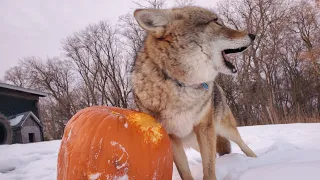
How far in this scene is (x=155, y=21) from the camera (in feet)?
8.74

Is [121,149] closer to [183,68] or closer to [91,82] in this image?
[183,68]

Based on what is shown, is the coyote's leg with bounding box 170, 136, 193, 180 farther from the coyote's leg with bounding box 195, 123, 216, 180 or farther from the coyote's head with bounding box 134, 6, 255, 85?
the coyote's head with bounding box 134, 6, 255, 85

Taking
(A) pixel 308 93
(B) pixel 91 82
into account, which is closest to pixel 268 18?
(A) pixel 308 93

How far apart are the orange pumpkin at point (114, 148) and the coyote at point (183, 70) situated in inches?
9.0

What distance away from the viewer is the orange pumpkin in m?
2.21

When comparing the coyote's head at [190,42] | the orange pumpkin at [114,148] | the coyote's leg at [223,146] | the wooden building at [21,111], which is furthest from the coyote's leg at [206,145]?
the wooden building at [21,111]

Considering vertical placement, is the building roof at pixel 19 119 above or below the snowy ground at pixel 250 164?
below

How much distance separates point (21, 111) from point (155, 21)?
841 inches

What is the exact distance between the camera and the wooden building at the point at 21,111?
19.3 meters

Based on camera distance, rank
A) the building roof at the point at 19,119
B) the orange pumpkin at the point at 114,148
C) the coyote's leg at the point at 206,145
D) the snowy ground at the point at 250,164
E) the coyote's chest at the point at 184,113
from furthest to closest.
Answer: the building roof at the point at 19,119 → the coyote's leg at the point at 206,145 → the coyote's chest at the point at 184,113 → the orange pumpkin at the point at 114,148 → the snowy ground at the point at 250,164

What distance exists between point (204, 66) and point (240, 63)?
83.9ft

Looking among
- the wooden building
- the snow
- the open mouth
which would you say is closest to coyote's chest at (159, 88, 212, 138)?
the open mouth

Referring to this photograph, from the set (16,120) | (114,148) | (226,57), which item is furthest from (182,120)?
→ (16,120)

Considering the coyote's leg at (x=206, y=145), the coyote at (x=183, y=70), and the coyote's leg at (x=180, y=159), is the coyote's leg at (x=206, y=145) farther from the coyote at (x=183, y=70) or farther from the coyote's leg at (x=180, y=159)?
the coyote's leg at (x=180, y=159)
